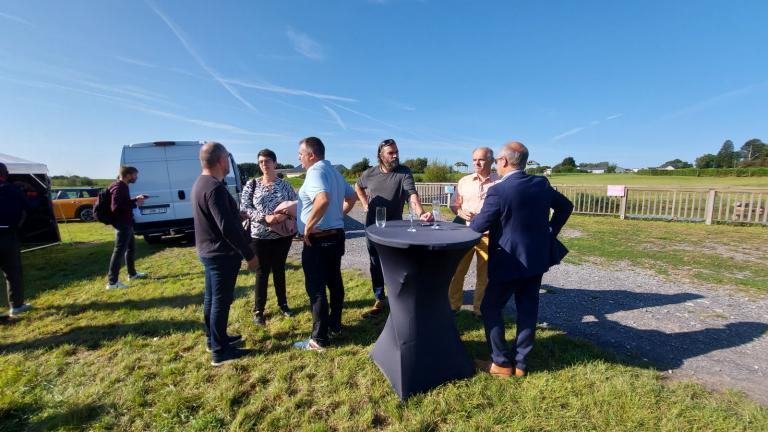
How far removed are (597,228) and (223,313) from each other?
10471 mm

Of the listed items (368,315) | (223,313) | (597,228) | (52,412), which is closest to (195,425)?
(223,313)

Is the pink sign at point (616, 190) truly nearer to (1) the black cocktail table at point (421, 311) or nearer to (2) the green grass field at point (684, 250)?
(2) the green grass field at point (684, 250)

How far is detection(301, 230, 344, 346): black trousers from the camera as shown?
263 cm

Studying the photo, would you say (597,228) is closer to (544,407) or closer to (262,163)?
(544,407)

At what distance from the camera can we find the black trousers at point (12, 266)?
3.52 meters

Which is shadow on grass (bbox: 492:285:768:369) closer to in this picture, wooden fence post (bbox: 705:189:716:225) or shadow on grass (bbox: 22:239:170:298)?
shadow on grass (bbox: 22:239:170:298)

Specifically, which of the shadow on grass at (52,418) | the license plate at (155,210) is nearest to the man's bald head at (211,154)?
the shadow on grass at (52,418)

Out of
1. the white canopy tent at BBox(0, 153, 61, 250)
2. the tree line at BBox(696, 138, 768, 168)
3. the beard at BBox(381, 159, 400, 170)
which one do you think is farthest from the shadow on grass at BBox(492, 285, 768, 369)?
the tree line at BBox(696, 138, 768, 168)

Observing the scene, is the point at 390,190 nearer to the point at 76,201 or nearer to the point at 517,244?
the point at 517,244

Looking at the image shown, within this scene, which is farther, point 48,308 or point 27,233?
point 27,233

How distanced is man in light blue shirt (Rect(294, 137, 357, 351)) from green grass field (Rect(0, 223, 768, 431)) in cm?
43

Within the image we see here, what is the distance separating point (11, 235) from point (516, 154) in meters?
5.34

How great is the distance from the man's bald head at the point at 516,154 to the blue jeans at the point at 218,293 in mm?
2242

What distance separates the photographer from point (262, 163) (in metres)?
3.23
